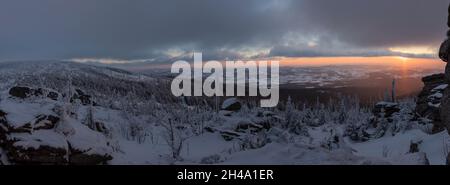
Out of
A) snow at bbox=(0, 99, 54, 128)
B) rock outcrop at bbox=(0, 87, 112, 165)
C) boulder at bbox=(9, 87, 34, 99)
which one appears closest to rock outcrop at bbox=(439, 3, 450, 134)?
rock outcrop at bbox=(0, 87, 112, 165)

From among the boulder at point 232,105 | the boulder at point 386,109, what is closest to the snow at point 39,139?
the boulder at point 232,105

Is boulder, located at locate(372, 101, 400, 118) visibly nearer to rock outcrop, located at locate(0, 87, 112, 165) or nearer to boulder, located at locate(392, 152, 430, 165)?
boulder, located at locate(392, 152, 430, 165)

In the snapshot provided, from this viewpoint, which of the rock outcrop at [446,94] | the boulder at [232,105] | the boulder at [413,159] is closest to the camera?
the boulder at [413,159]

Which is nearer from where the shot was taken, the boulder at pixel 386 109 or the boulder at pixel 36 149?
the boulder at pixel 36 149

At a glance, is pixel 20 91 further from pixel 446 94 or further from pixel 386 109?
pixel 386 109

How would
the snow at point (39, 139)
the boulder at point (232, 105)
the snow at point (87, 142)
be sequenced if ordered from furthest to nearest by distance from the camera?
the boulder at point (232, 105)
the snow at point (87, 142)
the snow at point (39, 139)

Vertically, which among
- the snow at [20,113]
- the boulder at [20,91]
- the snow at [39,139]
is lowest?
the boulder at [20,91]

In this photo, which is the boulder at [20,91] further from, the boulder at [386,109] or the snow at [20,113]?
the boulder at [386,109]

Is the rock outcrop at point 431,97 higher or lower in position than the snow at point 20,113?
lower
